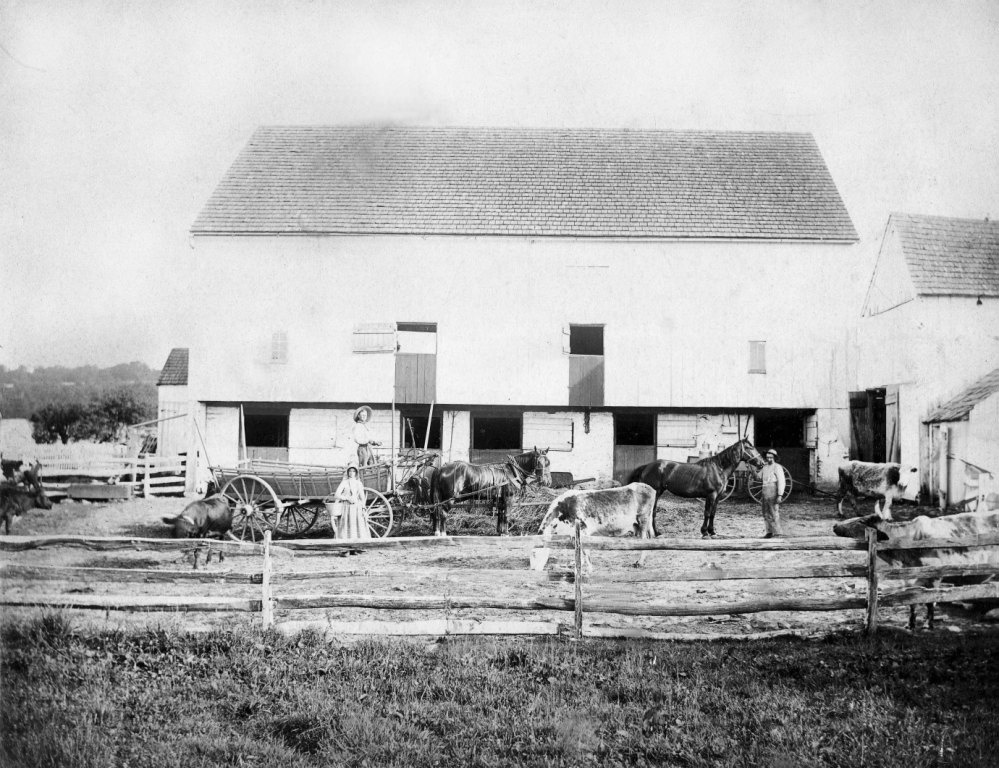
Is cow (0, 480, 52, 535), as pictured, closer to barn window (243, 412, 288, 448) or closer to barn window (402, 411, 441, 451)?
barn window (243, 412, 288, 448)

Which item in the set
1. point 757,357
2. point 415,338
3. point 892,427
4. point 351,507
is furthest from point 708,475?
point 351,507

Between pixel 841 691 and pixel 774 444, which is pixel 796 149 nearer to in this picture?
pixel 774 444

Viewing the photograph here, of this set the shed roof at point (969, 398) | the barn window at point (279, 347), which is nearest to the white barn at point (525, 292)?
the barn window at point (279, 347)

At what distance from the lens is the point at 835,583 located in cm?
661

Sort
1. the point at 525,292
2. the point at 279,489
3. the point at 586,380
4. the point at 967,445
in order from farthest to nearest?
the point at 279,489, the point at 586,380, the point at 525,292, the point at 967,445

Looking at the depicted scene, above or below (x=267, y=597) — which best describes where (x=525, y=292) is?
above

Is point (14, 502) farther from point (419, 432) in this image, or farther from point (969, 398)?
point (969, 398)

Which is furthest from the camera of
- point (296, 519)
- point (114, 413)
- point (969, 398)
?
point (296, 519)

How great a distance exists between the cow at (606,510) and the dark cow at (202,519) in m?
3.29

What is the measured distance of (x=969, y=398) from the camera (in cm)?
498

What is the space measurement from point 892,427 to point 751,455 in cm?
119

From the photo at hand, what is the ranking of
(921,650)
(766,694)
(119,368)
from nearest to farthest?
(766,694) → (921,650) → (119,368)

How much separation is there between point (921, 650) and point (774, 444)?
2.00 meters

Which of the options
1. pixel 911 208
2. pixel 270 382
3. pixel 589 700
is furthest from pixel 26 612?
pixel 911 208
